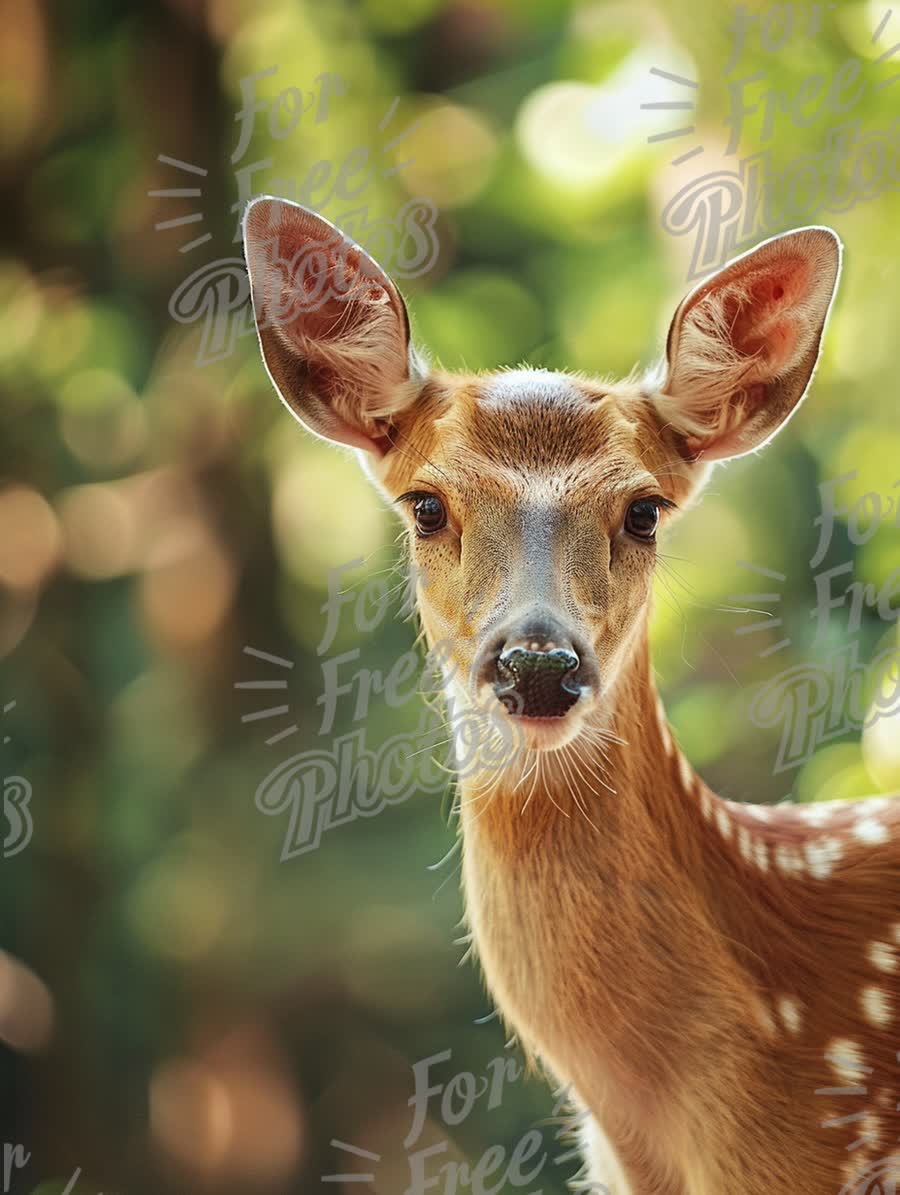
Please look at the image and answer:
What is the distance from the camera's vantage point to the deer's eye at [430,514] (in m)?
1.33

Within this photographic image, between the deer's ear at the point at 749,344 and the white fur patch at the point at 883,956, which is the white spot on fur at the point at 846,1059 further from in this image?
the deer's ear at the point at 749,344

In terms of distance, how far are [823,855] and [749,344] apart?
22.7 inches

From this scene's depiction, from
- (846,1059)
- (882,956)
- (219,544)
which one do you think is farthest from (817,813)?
(219,544)

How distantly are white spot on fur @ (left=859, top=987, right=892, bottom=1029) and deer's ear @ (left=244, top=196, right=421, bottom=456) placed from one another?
2.53 feet

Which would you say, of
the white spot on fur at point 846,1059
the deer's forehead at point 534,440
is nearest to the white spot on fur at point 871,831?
the white spot on fur at point 846,1059

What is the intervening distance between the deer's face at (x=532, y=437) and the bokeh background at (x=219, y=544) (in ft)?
4.39

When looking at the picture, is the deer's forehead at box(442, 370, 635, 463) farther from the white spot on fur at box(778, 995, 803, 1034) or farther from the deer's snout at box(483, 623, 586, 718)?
the white spot on fur at box(778, 995, 803, 1034)

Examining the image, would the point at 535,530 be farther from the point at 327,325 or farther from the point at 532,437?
the point at 327,325

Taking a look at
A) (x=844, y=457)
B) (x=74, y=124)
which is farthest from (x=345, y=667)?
(x=74, y=124)

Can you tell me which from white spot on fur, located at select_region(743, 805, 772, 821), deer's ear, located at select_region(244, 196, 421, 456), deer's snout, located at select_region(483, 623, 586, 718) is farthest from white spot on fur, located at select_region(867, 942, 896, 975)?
deer's ear, located at select_region(244, 196, 421, 456)

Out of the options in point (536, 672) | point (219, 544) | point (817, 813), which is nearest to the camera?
point (536, 672)

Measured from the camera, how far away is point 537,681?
1131 mm

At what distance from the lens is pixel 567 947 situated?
4.34ft

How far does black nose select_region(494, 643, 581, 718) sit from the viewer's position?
1.13 m
